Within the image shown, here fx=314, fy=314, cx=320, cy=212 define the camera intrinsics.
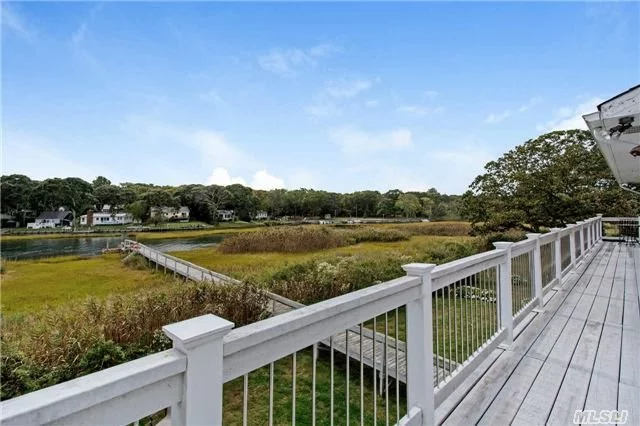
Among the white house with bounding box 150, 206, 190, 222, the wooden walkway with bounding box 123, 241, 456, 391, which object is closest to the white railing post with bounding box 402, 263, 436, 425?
the wooden walkway with bounding box 123, 241, 456, 391

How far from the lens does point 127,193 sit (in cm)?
5319

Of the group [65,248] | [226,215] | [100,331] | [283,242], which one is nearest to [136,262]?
[283,242]

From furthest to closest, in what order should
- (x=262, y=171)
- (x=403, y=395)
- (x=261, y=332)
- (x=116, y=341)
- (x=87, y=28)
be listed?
(x=262, y=171), (x=87, y=28), (x=116, y=341), (x=403, y=395), (x=261, y=332)

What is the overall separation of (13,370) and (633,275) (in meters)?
10.5

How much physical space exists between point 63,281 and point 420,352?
1684cm

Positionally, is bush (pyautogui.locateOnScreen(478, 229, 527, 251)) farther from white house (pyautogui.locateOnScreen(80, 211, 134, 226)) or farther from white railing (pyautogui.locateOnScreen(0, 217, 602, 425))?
white house (pyautogui.locateOnScreen(80, 211, 134, 226))

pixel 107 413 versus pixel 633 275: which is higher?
pixel 107 413

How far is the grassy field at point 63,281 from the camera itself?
1065 centimetres

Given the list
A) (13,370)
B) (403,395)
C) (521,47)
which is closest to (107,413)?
(403,395)

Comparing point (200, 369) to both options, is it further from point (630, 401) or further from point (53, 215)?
→ point (53, 215)

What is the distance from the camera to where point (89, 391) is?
2.30 feet

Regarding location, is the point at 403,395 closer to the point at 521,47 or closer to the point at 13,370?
the point at 13,370

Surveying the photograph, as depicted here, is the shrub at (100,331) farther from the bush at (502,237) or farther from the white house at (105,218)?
the white house at (105,218)

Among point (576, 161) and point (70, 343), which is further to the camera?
point (576, 161)
